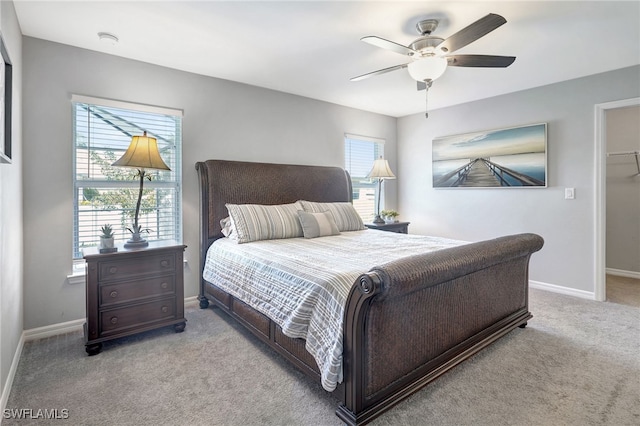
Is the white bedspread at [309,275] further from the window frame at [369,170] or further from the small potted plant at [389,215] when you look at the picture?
the window frame at [369,170]

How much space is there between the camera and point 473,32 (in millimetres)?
2045

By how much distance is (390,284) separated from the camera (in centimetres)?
152

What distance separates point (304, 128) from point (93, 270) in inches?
113

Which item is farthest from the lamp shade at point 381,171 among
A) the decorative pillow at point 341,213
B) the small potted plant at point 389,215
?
the decorative pillow at point 341,213

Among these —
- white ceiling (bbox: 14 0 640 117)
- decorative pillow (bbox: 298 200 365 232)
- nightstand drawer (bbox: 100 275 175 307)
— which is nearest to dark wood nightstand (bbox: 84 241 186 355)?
nightstand drawer (bbox: 100 275 175 307)

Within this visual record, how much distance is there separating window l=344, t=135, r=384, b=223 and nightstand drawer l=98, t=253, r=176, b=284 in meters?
2.90

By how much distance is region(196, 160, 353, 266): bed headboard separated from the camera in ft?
11.1

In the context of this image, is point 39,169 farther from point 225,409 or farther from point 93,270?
point 225,409

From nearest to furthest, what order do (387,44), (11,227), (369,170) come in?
(11,227), (387,44), (369,170)

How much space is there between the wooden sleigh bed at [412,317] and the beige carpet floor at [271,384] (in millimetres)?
131

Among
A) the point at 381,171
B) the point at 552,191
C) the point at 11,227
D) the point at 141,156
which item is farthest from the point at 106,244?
the point at 552,191

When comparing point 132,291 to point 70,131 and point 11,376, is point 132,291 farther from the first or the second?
point 70,131

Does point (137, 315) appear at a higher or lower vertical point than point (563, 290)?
higher

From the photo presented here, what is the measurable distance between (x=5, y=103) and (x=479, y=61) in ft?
9.89
